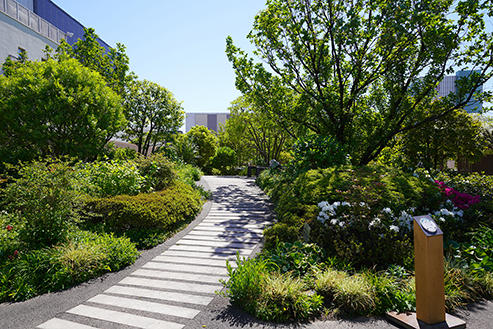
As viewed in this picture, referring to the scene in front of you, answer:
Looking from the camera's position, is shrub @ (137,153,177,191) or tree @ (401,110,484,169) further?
tree @ (401,110,484,169)

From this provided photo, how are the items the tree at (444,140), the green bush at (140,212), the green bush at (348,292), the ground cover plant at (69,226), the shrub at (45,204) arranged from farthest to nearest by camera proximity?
1. the tree at (444,140)
2. the green bush at (140,212)
3. the shrub at (45,204)
4. the ground cover plant at (69,226)
5. the green bush at (348,292)

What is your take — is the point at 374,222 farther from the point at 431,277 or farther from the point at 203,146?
the point at 203,146

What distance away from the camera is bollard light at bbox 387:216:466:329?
3107 millimetres

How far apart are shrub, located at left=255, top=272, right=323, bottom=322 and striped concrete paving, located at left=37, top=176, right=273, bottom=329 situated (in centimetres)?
89

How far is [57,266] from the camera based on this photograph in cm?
438

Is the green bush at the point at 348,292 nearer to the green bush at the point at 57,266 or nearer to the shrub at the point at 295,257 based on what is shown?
the shrub at the point at 295,257

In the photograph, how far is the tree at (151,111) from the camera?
17.4 metres

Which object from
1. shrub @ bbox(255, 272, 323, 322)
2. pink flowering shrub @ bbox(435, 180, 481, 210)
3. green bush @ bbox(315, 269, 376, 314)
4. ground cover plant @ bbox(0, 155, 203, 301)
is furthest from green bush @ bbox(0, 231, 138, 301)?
pink flowering shrub @ bbox(435, 180, 481, 210)

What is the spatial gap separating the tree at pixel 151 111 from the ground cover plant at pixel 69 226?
10.7 metres

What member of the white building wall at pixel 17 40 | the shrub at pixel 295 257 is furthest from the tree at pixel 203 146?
the shrub at pixel 295 257

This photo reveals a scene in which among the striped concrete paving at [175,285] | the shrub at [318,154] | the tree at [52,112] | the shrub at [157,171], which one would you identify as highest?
the tree at [52,112]

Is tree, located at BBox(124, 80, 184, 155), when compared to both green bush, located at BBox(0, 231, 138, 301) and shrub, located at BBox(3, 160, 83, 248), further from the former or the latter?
green bush, located at BBox(0, 231, 138, 301)

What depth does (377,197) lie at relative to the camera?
5461 mm

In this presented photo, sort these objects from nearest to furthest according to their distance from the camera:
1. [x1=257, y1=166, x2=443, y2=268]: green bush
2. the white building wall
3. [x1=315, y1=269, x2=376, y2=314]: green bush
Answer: [x1=315, y1=269, x2=376, y2=314]: green bush → [x1=257, y1=166, x2=443, y2=268]: green bush → the white building wall
